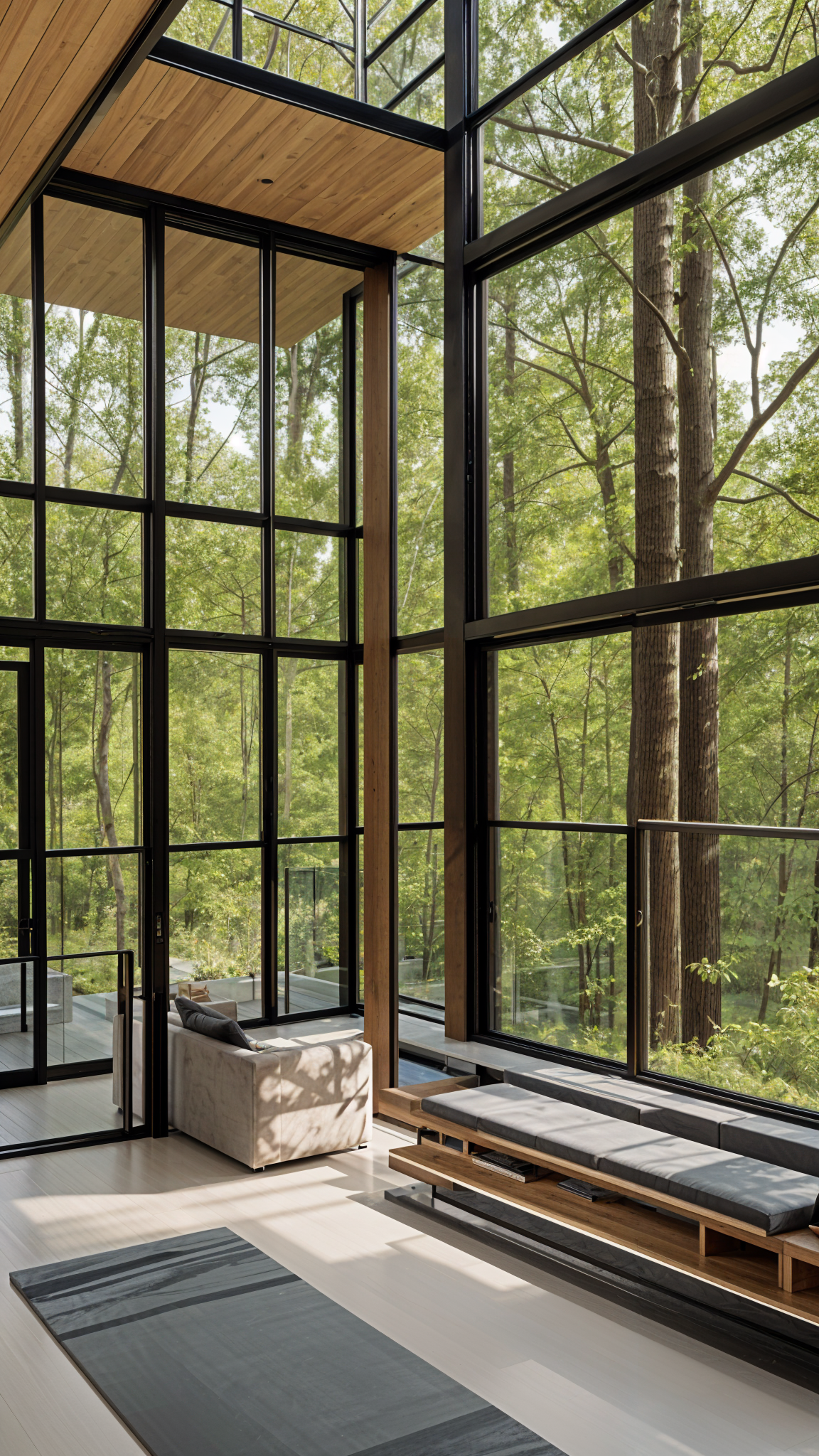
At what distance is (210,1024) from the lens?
6.12 metres

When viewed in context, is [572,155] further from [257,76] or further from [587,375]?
[257,76]

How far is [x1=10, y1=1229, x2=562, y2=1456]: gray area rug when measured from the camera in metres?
3.29

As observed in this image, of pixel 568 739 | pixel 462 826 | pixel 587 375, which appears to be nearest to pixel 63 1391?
pixel 462 826

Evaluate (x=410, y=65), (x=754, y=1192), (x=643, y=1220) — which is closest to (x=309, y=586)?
(x=410, y=65)

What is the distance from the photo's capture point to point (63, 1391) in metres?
3.59

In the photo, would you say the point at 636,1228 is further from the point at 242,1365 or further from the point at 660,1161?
the point at 242,1365

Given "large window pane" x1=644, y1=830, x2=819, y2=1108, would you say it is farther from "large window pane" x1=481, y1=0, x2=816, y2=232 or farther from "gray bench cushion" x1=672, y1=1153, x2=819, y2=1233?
"large window pane" x1=481, y1=0, x2=816, y2=232

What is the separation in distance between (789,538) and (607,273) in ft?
5.61

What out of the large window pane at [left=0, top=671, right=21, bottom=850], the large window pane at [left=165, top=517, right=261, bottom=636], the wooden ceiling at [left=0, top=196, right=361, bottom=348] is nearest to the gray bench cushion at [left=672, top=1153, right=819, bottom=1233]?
the large window pane at [left=0, top=671, right=21, bottom=850]

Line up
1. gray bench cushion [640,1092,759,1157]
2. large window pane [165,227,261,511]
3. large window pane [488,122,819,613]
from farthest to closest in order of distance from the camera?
large window pane [165,227,261,511] → large window pane [488,122,819,613] → gray bench cushion [640,1092,759,1157]

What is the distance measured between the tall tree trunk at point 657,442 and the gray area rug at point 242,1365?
2.09m

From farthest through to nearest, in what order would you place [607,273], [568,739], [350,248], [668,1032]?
1. [350,248]
2. [568,739]
3. [607,273]
4. [668,1032]

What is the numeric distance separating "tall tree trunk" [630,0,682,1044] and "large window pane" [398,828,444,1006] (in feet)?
7.93

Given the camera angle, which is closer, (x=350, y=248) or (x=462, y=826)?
(x=462, y=826)
